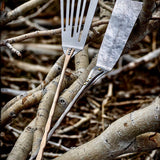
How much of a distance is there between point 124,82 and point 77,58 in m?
0.65

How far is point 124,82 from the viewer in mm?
1546

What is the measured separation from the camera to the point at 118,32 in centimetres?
79

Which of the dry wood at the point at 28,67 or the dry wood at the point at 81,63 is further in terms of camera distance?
the dry wood at the point at 28,67

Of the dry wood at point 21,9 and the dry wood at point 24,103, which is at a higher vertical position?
the dry wood at point 21,9

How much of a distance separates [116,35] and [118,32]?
Answer: 11 millimetres

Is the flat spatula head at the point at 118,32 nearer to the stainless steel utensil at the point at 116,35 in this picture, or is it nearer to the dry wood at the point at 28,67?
the stainless steel utensil at the point at 116,35

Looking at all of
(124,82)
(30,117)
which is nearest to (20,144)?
(30,117)

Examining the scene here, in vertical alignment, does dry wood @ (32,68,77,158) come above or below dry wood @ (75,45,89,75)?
below

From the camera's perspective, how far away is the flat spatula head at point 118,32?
0.78 m

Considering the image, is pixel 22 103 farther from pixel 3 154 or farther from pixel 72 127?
pixel 72 127

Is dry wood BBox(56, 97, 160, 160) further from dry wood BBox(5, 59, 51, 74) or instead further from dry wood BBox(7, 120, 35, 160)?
dry wood BBox(5, 59, 51, 74)

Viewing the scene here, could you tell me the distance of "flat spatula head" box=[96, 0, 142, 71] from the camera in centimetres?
78

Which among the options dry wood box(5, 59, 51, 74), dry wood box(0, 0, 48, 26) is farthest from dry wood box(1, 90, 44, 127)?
dry wood box(5, 59, 51, 74)

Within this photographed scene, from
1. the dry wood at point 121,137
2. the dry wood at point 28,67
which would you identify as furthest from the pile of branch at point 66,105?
the dry wood at point 28,67
